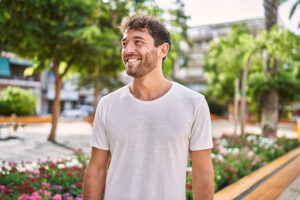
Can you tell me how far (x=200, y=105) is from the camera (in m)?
1.69

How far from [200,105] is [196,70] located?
5801cm

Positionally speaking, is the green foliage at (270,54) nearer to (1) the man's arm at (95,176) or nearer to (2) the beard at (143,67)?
(2) the beard at (143,67)

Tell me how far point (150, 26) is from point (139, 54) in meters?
0.17

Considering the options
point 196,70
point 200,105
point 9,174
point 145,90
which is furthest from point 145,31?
point 196,70

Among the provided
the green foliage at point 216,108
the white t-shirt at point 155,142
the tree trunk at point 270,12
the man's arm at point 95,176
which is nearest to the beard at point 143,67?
the white t-shirt at point 155,142

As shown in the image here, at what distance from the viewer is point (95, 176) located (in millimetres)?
1790

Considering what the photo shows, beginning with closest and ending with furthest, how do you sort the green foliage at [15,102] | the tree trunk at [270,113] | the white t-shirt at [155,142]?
the white t-shirt at [155,142]
the tree trunk at [270,113]
the green foliage at [15,102]

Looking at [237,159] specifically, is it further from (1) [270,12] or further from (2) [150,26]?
(1) [270,12]

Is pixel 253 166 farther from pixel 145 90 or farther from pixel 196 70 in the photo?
pixel 196 70

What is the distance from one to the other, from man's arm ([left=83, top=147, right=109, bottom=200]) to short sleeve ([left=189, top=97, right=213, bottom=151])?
510 millimetres

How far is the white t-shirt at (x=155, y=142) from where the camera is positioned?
5.41 ft

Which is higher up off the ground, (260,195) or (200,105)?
(200,105)

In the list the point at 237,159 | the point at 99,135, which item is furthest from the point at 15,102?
the point at 99,135

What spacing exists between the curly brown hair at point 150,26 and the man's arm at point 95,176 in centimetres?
70
